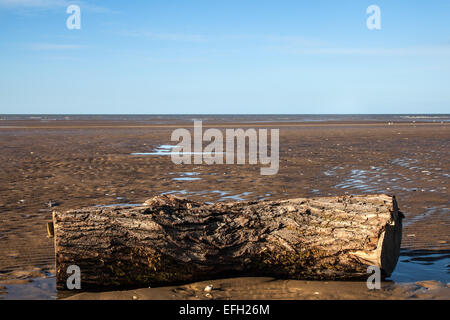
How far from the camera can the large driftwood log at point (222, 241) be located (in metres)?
4.71

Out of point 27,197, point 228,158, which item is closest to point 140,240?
point 27,197

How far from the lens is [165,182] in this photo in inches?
468

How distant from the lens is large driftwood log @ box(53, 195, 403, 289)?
4.71m

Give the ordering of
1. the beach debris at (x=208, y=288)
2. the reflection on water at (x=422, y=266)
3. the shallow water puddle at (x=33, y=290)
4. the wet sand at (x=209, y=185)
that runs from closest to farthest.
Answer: the shallow water puddle at (x=33, y=290) < the beach debris at (x=208, y=288) < the reflection on water at (x=422, y=266) < the wet sand at (x=209, y=185)

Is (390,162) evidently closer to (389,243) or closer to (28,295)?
(389,243)

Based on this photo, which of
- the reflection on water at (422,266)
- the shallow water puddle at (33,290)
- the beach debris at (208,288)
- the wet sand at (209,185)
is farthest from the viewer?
the wet sand at (209,185)

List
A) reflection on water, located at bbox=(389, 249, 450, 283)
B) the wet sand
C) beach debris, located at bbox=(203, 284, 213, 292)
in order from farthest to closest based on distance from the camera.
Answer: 1. the wet sand
2. reflection on water, located at bbox=(389, 249, 450, 283)
3. beach debris, located at bbox=(203, 284, 213, 292)

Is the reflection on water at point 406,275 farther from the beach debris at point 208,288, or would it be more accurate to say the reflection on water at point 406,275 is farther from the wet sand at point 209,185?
the beach debris at point 208,288

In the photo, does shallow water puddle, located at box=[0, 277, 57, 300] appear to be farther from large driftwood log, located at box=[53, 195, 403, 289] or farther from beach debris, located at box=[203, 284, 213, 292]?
beach debris, located at box=[203, 284, 213, 292]

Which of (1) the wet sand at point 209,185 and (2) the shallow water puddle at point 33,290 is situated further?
(1) the wet sand at point 209,185
